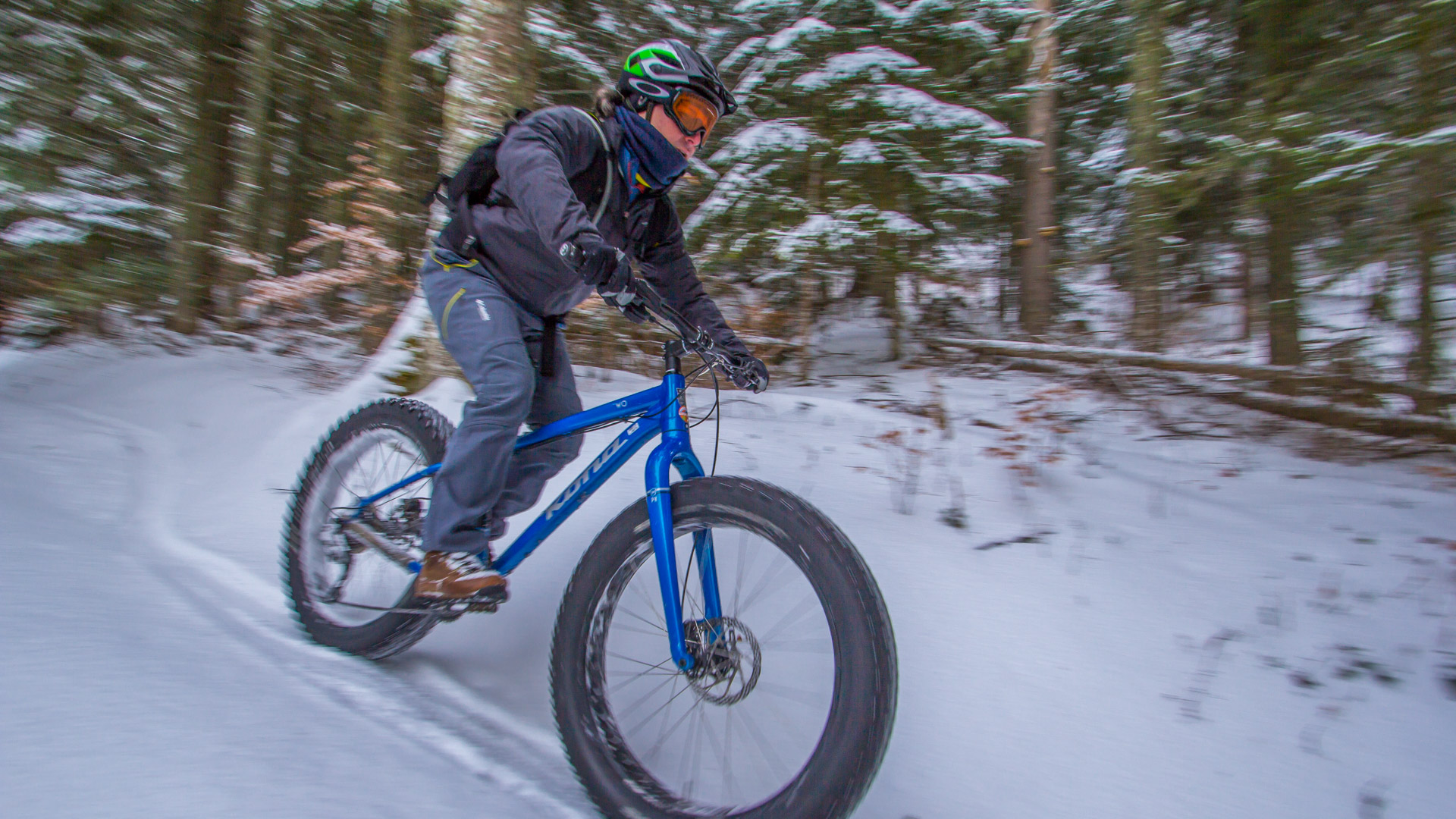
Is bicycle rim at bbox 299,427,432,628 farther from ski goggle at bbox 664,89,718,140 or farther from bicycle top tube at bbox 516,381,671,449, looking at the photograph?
ski goggle at bbox 664,89,718,140

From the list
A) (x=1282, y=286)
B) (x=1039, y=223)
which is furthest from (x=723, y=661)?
(x=1039, y=223)

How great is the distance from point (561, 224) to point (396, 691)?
1.67 m

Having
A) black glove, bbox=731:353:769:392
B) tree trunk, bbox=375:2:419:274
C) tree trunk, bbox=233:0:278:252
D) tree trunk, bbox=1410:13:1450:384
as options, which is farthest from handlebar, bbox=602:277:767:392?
tree trunk, bbox=233:0:278:252

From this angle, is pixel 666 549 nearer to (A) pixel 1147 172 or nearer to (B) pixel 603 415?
(B) pixel 603 415

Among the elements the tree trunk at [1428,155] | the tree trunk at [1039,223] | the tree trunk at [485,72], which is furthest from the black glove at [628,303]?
the tree trunk at [1039,223]

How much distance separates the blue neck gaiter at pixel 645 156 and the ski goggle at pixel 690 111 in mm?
76

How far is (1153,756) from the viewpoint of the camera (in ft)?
7.15

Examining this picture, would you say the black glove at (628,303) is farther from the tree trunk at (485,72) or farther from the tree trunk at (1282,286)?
the tree trunk at (1282,286)

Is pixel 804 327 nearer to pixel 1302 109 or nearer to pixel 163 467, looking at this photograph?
pixel 1302 109

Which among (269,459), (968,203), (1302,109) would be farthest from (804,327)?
(269,459)

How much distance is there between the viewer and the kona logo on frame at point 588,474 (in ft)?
7.72

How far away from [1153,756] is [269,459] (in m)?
4.77

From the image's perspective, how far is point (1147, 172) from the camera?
5.73m

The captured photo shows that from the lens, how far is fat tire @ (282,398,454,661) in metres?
2.64
